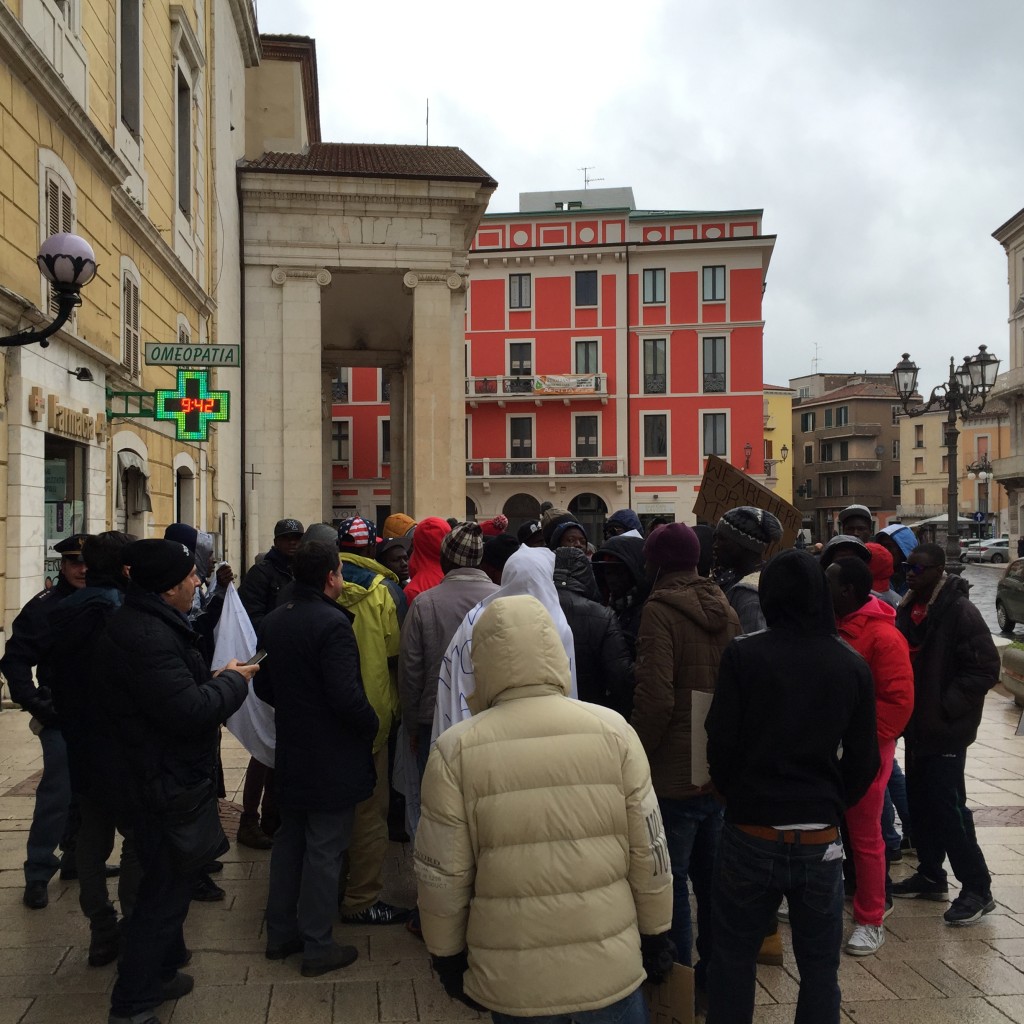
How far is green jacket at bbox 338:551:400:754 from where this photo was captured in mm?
4762

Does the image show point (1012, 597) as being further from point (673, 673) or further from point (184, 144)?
point (184, 144)

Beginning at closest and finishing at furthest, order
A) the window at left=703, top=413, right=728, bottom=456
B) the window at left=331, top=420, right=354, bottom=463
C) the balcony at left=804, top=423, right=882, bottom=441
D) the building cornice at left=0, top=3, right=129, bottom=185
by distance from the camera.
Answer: the building cornice at left=0, top=3, right=129, bottom=185 < the window at left=703, top=413, right=728, bottom=456 < the window at left=331, top=420, right=354, bottom=463 < the balcony at left=804, top=423, right=882, bottom=441

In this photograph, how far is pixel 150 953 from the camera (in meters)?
3.68

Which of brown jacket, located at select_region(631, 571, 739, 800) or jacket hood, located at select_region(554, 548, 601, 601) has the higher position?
jacket hood, located at select_region(554, 548, 601, 601)

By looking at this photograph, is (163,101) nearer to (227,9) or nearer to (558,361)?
(227,9)

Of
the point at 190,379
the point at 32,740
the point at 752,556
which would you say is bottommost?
the point at 32,740

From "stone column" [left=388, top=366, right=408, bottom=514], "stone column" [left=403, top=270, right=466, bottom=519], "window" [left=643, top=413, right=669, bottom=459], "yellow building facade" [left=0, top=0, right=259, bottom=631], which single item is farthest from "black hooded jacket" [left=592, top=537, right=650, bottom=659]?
"window" [left=643, top=413, right=669, bottom=459]

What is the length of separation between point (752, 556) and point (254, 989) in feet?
9.37

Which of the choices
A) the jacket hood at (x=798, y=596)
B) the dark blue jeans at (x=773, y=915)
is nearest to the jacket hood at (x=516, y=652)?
the jacket hood at (x=798, y=596)

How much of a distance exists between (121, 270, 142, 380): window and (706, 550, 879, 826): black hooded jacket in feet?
39.9

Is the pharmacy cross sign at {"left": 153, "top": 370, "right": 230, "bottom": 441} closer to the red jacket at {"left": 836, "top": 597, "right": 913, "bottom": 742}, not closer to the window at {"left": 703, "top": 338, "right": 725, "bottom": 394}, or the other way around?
the red jacket at {"left": 836, "top": 597, "right": 913, "bottom": 742}

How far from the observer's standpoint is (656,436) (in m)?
45.8

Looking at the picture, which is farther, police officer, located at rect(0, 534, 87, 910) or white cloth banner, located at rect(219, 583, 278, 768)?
white cloth banner, located at rect(219, 583, 278, 768)

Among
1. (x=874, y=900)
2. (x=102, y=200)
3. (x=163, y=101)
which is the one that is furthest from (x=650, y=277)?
(x=874, y=900)
